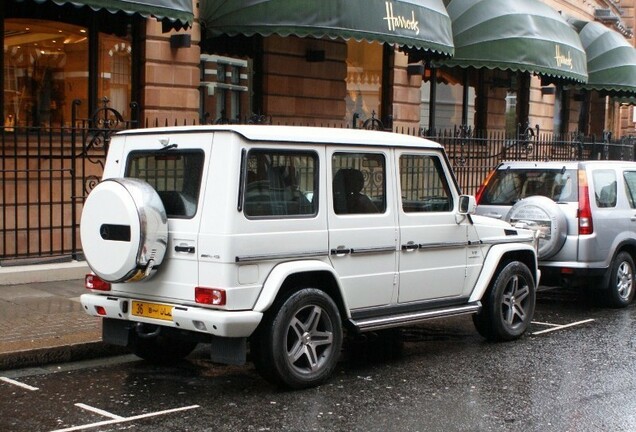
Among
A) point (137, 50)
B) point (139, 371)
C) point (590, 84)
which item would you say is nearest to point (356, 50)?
point (137, 50)

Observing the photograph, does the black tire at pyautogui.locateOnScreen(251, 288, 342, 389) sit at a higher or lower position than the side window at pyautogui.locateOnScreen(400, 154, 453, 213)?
lower

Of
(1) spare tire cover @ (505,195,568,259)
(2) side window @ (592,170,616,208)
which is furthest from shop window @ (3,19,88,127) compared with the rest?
(2) side window @ (592,170,616,208)

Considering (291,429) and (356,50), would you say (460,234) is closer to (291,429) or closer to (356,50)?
(291,429)

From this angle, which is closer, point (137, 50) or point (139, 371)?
point (139, 371)

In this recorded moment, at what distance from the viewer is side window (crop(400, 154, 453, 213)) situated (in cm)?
809

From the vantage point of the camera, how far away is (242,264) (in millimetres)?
6672

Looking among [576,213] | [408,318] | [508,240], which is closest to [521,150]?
[576,213]

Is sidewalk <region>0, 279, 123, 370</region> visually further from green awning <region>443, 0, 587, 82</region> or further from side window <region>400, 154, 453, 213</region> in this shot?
green awning <region>443, 0, 587, 82</region>

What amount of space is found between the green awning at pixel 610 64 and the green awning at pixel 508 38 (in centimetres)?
408

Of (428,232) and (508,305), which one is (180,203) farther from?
(508,305)

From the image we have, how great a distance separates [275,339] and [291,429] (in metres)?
0.84

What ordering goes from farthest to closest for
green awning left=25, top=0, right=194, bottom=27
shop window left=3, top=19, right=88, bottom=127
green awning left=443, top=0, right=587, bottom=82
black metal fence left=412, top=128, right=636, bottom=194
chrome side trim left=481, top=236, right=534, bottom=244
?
black metal fence left=412, top=128, right=636, bottom=194 < green awning left=443, top=0, right=587, bottom=82 < shop window left=3, top=19, right=88, bottom=127 < green awning left=25, top=0, right=194, bottom=27 < chrome side trim left=481, top=236, right=534, bottom=244

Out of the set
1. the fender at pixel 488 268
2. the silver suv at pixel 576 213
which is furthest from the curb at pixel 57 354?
the silver suv at pixel 576 213

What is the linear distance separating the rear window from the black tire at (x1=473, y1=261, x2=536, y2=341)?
2.12 m
